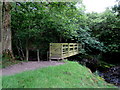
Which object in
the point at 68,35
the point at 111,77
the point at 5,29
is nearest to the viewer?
the point at 5,29

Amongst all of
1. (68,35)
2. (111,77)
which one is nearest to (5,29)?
(68,35)

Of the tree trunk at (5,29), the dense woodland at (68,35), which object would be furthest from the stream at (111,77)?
the tree trunk at (5,29)

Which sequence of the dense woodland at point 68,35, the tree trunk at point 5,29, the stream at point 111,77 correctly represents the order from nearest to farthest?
the tree trunk at point 5,29 → the stream at point 111,77 → the dense woodland at point 68,35

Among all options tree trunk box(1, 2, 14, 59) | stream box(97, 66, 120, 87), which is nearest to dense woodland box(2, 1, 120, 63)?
tree trunk box(1, 2, 14, 59)

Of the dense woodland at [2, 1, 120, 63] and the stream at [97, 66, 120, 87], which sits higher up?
the dense woodland at [2, 1, 120, 63]

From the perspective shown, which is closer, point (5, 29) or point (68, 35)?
point (5, 29)

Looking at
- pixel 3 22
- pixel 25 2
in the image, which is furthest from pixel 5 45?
pixel 25 2

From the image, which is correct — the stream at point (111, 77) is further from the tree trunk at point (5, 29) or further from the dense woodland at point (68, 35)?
the tree trunk at point (5, 29)

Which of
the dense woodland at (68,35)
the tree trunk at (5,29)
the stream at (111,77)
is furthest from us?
the dense woodland at (68,35)

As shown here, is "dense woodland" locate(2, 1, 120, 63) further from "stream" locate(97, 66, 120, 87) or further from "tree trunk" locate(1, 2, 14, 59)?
"stream" locate(97, 66, 120, 87)

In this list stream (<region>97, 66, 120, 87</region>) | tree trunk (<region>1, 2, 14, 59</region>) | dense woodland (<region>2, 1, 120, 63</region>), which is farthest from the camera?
dense woodland (<region>2, 1, 120, 63</region>)

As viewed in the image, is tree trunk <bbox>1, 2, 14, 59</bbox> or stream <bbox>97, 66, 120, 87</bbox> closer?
tree trunk <bbox>1, 2, 14, 59</bbox>

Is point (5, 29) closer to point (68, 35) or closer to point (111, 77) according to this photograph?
point (68, 35)

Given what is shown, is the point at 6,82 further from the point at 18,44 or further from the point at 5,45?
the point at 18,44
